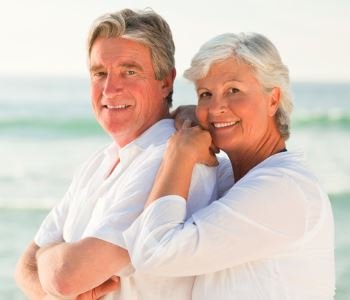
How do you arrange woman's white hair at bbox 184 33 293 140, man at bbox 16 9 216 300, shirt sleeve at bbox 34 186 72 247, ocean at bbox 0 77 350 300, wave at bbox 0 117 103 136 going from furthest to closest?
wave at bbox 0 117 103 136, ocean at bbox 0 77 350 300, shirt sleeve at bbox 34 186 72 247, woman's white hair at bbox 184 33 293 140, man at bbox 16 9 216 300

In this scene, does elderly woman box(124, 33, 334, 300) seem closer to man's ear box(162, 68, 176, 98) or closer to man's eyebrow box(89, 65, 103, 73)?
man's ear box(162, 68, 176, 98)

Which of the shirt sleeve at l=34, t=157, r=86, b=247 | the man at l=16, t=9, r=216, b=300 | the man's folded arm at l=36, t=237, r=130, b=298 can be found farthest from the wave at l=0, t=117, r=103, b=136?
the man's folded arm at l=36, t=237, r=130, b=298

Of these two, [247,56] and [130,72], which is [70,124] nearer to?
[130,72]

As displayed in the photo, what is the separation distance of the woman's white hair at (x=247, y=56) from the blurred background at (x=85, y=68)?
461 inches

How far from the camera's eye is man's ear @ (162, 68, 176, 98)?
3.05 meters

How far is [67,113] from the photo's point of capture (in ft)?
63.2

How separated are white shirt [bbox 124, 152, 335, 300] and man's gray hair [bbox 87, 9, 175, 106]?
0.54m

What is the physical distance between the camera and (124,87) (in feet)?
9.71

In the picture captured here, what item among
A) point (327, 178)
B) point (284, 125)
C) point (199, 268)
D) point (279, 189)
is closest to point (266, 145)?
point (284, 125)

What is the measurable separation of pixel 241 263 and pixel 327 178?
10681 millimetres

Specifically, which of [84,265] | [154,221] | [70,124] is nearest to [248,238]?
[154,221]

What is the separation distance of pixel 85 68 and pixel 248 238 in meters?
22.8

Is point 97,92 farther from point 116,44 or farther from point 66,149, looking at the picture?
point 66,149

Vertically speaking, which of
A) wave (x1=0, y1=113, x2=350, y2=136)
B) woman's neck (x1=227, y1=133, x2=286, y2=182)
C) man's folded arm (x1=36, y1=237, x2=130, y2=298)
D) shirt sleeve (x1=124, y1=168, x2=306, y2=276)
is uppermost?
woman's neck (x1=227, y1=133, x2=286, y2=182)
